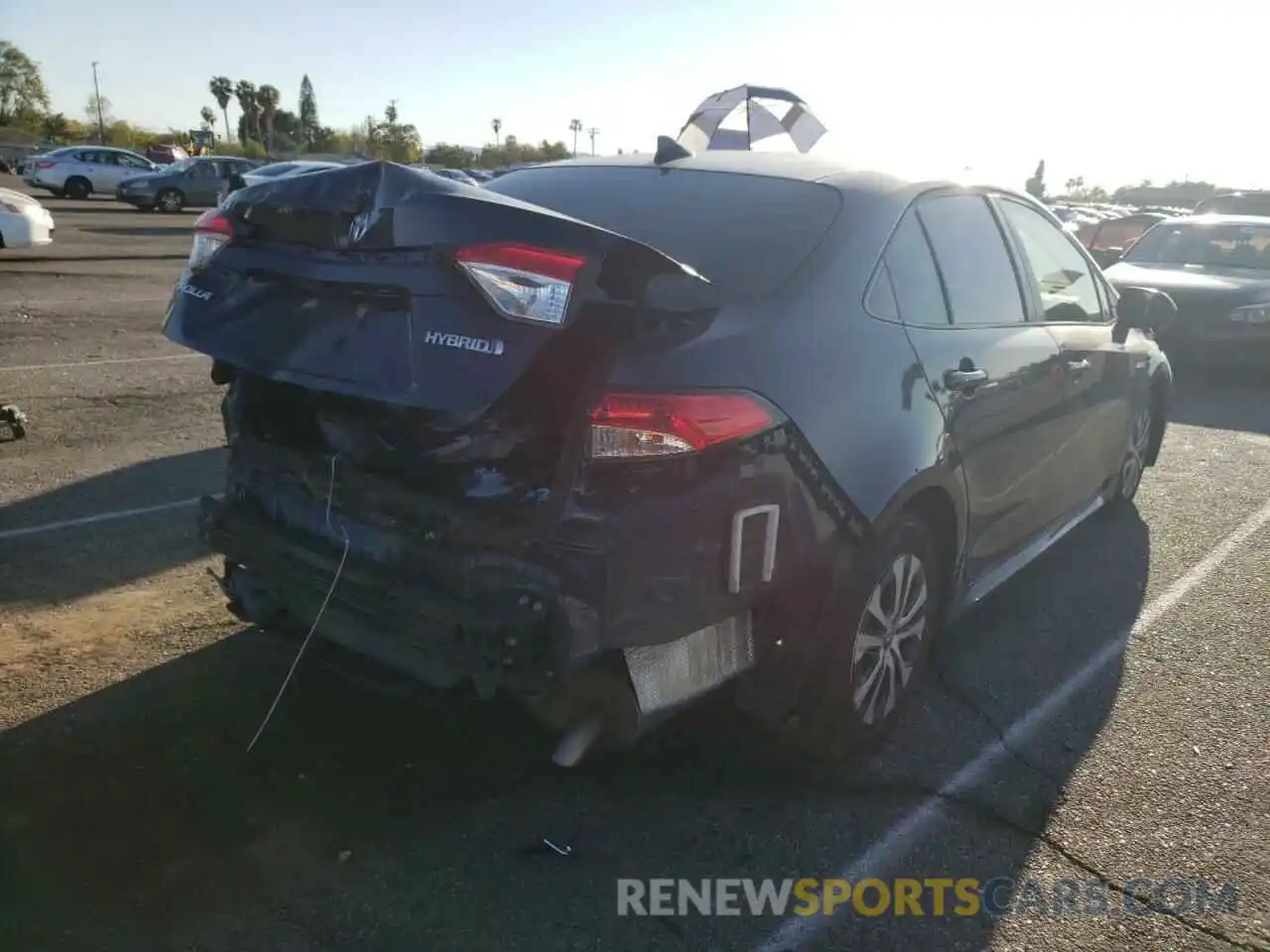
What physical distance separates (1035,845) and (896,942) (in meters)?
0.66

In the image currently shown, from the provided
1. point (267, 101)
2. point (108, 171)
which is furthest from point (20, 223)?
point (267, 101)

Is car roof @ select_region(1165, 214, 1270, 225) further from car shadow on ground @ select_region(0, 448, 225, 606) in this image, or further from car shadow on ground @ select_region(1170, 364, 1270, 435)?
car shadow on ground @ select_region(0, 448, 225, 606)

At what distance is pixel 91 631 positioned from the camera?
4059mm

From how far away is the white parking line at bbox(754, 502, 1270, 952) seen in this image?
9.11ft

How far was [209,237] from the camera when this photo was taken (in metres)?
3.29

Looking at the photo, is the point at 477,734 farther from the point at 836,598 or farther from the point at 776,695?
the point at 836,598

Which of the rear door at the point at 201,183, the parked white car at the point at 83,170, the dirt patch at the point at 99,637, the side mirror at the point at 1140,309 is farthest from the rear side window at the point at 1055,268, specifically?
the parked white car at the point at 83,170

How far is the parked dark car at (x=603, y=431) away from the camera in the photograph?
265 centimetres

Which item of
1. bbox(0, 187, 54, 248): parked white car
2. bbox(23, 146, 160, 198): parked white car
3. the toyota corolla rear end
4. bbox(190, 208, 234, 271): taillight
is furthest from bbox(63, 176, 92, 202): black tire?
the toyota corolla rear end

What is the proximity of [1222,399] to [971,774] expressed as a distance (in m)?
8.25

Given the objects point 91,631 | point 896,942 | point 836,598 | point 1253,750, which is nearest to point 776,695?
point 836,598

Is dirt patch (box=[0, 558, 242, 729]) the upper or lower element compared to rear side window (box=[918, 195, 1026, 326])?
lower

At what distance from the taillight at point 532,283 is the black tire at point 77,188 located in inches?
1452

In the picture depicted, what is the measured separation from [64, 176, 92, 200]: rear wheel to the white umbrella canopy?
3456cm
